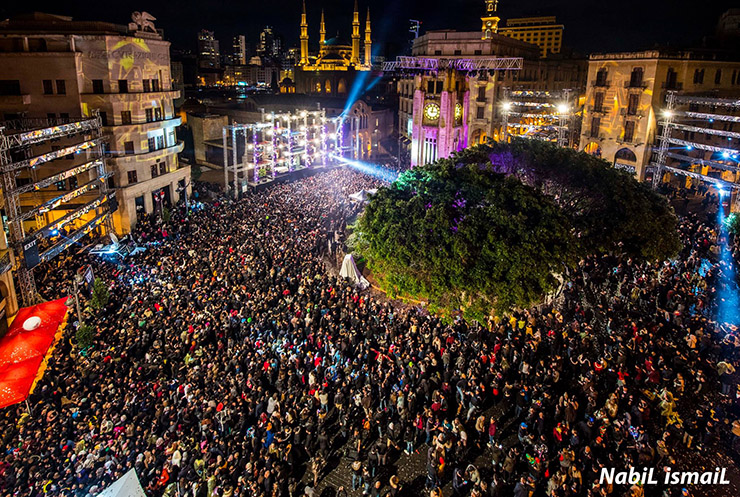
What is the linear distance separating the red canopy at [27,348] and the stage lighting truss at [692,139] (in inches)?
1264

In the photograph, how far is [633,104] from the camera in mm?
38812

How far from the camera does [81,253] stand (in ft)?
87.4

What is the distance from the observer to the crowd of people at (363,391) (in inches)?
498

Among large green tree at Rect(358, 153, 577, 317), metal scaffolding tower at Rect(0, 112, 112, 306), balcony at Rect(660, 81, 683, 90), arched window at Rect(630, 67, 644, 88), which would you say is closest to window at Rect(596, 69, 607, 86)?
arched window at Rect(630, 67, 644, 88)

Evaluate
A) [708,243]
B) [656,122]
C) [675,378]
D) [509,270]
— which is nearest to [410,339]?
[509,270]

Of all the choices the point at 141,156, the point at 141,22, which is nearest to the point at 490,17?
the point at 141,22

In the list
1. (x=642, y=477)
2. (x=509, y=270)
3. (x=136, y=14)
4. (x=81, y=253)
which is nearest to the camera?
(x=642, y=477)

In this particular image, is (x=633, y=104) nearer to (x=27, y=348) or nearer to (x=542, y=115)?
(x=542, y=115)

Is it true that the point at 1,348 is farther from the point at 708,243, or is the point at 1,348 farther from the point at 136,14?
the point at 708,243

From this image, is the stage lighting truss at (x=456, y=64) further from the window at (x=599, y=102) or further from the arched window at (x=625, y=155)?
the arched window at (x=625, y=155)

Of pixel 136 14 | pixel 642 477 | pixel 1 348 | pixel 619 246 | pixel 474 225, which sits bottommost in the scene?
pixel 642 477

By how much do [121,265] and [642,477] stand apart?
22.9 m

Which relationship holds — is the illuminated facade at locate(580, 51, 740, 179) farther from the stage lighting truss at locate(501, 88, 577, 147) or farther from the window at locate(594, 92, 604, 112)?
the stage lighting truss at locate(501, 88, 577, 147)

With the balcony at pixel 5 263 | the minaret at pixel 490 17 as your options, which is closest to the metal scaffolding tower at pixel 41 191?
the balcony at pixel 5 263
